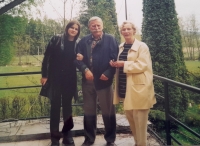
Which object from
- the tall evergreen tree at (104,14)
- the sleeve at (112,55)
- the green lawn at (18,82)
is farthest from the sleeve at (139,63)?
the green lawn at (18,82)

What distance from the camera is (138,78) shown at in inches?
53.2

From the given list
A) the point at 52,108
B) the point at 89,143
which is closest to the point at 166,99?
the point at 89,143

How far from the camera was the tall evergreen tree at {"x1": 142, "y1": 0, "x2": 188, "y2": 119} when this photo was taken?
1561 millimetres

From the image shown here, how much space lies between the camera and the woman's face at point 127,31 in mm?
1342

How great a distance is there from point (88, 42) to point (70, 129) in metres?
0.63

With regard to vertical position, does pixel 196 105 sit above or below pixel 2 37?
below

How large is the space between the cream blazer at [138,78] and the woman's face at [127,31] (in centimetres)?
5

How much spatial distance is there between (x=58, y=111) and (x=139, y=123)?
574mm

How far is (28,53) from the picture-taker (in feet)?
4.87

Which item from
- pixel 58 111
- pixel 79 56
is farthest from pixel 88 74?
pixel 58 111

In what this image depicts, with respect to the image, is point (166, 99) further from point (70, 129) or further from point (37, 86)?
point (37, 86)

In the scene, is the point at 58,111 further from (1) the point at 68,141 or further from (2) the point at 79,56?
(2) the point at 79,56

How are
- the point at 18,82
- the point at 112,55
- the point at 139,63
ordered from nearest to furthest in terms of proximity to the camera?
the point at 139,63
the point at 112,55
the point at 18,82

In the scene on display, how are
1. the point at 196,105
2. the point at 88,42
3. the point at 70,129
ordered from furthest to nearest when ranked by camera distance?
the point at 196,105
the point at 70,129
the point at 88,42
